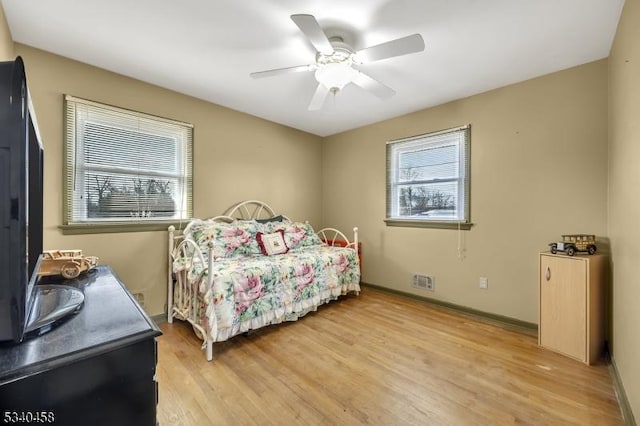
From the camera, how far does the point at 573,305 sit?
2.11 m

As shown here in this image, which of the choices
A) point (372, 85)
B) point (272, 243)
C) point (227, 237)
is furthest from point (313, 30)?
point (272, 243)

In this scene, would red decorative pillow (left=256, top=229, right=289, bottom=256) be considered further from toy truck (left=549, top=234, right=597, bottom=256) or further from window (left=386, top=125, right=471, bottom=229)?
toy truck (left=549, top=234, right=597, bottom=256)

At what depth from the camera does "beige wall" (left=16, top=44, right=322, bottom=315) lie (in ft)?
7.31

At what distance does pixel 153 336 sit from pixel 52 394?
215mm

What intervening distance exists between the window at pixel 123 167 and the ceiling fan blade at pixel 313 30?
185 cm

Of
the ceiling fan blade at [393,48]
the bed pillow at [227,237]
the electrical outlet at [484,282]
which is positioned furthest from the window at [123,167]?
the electrical outlet at [484,282]

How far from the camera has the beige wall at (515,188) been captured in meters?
2.34

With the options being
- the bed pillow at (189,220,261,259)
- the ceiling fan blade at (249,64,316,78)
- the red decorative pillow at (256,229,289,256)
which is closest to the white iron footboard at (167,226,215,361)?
the bed pillow at (189,220,261,259)

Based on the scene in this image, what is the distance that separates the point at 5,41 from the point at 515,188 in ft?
13.3

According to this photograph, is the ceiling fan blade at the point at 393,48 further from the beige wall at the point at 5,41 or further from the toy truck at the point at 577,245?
the beige wall at the point at 5,41

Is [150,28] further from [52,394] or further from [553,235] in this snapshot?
[553,235]

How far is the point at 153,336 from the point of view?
79 cm

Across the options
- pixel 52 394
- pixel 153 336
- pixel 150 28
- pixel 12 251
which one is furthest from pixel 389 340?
pixel 150 28

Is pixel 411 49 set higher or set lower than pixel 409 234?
higher
